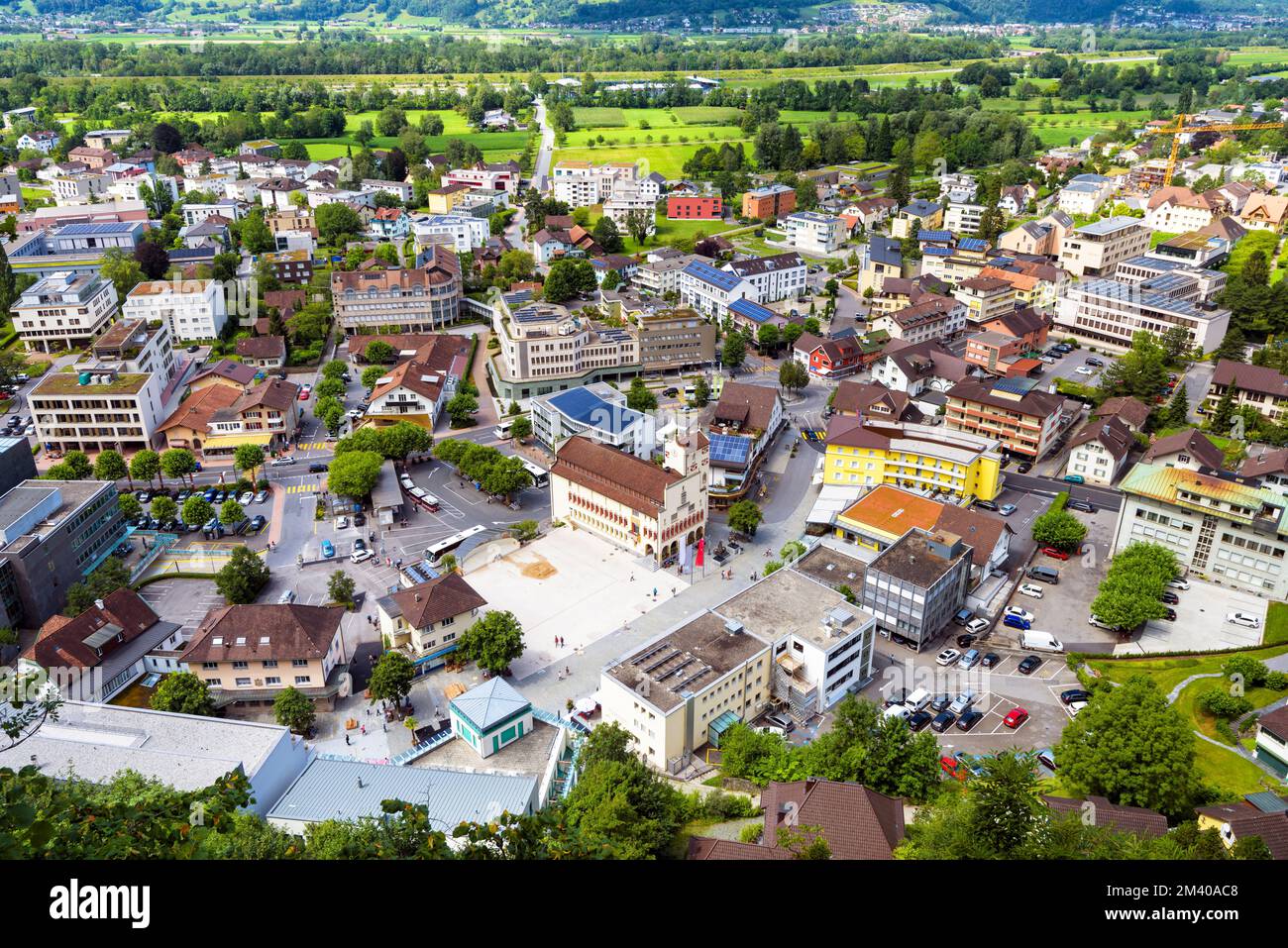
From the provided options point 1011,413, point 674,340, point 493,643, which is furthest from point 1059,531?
point 674,340

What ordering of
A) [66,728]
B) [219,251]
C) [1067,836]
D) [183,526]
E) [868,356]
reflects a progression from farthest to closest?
[219,251]
[868,356]
[183,526]
[66,728]
[1067,836]

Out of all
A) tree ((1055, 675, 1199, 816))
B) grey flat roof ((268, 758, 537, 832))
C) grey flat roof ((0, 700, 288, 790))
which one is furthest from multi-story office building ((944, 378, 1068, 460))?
grey flat roof ((0, 700, 288, 790))

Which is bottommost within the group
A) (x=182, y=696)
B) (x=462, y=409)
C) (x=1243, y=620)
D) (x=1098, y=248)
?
(x=1243, y=620)

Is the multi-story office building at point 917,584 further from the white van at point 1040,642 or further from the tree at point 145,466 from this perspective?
the tree at point 145,466

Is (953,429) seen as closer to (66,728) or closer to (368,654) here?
(368,654)

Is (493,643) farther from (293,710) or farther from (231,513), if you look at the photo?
(231,513)
